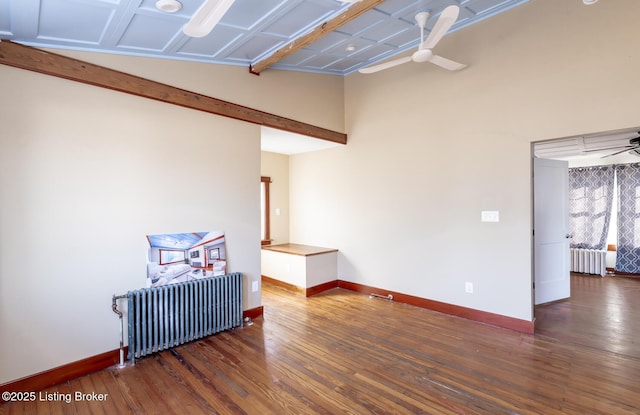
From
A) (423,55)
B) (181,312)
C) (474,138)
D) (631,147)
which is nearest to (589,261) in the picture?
(631,147)

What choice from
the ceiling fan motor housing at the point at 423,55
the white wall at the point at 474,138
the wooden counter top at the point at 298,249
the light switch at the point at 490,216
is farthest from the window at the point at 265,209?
the light switch at the point at 490,216

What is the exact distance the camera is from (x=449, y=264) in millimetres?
4117

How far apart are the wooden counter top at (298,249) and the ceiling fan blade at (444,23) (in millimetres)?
3389

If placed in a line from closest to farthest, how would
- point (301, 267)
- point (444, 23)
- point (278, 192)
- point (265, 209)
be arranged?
point (444, 23) → point (301, 267) → point (265, 209) → point (278, 192)

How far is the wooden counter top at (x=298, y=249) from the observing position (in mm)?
5164

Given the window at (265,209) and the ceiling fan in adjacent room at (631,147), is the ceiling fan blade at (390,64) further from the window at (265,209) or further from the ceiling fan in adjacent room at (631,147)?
the ceiling fan in adjacent room at (631,147)

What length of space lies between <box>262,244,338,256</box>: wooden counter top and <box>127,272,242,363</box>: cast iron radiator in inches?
61.1

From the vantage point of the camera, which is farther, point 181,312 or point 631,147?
point 631,147

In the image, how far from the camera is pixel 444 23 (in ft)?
8.82

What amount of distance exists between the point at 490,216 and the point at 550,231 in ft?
5.20

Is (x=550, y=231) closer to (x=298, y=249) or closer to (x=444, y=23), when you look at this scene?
(x=444, y=23)

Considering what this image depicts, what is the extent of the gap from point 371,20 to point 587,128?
2.52 m

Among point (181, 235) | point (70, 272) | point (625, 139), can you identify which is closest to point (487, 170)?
point (625, 139)

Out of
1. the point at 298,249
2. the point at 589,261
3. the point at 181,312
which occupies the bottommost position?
the point at 589,261
